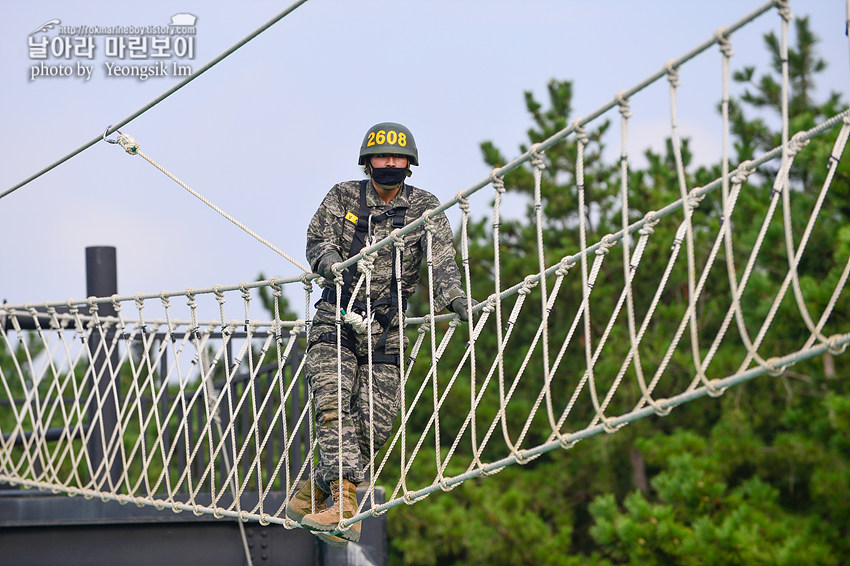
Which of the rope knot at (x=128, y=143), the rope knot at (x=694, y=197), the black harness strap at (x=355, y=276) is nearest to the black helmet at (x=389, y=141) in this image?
the black harness strap at (x=355, y=276)

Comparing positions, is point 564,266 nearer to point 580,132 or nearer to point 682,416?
point 580,132

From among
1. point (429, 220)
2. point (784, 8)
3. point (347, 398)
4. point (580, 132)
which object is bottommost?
point (347, 398)

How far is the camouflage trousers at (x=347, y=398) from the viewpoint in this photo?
4148 millimetres

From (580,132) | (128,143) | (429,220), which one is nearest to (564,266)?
(429,220)

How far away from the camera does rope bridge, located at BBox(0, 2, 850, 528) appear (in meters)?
3.19

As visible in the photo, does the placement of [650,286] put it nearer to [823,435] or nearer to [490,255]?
[490,255]

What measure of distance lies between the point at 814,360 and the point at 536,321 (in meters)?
3.77

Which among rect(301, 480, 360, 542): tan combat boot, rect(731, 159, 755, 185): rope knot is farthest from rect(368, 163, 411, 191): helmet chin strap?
rect(731, 159, 755, 185): rope knot

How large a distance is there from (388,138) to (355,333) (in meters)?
0.70

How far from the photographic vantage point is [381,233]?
4.25m

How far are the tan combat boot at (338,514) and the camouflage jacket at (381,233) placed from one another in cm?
67

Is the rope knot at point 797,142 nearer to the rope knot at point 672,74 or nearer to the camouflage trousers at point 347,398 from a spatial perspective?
the rope knot at point 672,74

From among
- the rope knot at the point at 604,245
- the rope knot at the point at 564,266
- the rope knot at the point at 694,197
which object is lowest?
the rope knot at the point at 564,266

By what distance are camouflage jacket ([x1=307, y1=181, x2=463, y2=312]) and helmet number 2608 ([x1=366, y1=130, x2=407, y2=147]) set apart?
0.67 feet
